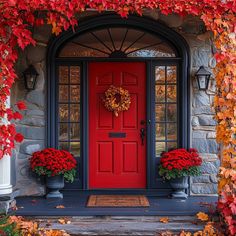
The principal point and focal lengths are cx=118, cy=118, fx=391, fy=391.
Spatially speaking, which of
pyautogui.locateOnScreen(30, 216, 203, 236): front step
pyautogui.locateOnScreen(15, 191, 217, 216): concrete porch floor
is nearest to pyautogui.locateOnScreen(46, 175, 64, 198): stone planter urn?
pyautogui.locateOnScreen(15, 191, 217, 216): concrete porch floor

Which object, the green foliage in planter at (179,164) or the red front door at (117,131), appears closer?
the green foliage in planter at (179,164)

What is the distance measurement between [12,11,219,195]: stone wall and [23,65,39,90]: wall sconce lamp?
0.10m

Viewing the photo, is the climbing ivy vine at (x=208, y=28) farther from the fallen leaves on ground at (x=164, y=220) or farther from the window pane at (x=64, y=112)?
the window pane at (x=64, y=112)

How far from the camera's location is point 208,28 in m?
4.29

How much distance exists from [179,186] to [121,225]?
118 cm

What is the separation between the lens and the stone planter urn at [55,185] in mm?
5285

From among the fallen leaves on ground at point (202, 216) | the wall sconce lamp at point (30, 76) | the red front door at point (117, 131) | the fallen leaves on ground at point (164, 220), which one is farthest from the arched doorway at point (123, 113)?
the fallen leaves on ground at point (202, 216)

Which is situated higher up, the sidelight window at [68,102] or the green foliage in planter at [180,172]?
the sidelight window at [68,102]

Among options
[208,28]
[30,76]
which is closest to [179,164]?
[208,28]

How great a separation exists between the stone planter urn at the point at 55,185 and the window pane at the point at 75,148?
1.62 ft

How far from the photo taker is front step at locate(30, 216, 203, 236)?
4363 mm

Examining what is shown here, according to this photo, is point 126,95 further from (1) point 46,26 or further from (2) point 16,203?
(2) point 16,203

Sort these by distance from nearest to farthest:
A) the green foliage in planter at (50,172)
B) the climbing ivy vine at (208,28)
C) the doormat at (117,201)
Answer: the climbing ivy vine at (208,28)
the doormat at (117,201)
the green foliage in planter at (50,172)

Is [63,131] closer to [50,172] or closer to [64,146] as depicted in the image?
[64,146]
